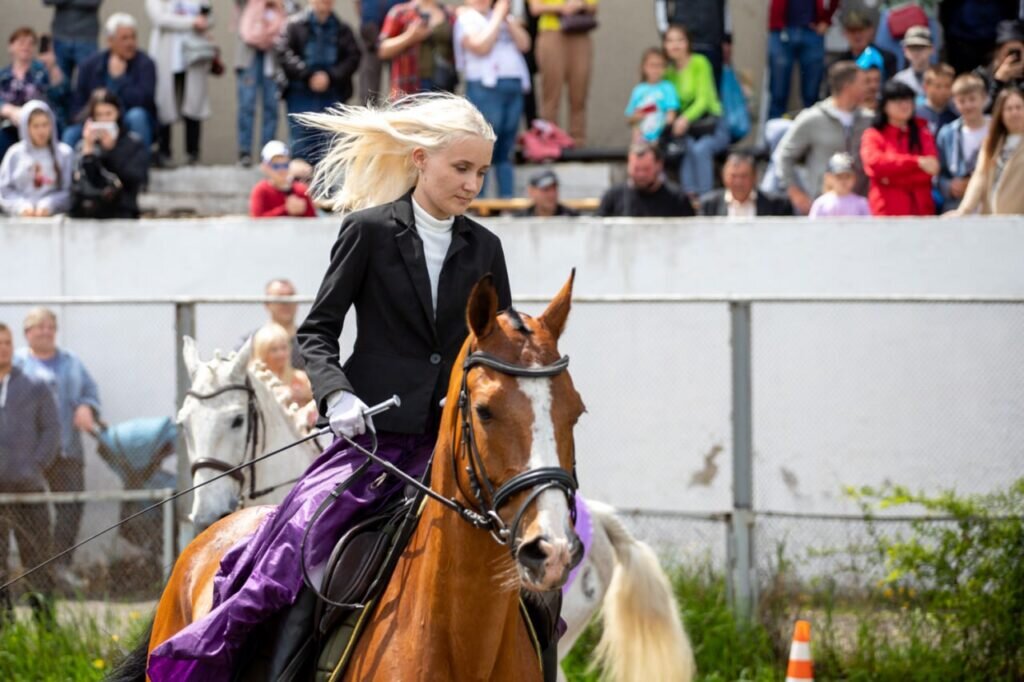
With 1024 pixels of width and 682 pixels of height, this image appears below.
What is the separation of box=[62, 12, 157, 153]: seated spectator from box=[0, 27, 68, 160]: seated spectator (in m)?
0.34

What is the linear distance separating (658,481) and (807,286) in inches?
63.9

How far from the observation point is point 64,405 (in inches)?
355

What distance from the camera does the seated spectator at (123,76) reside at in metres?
13.5

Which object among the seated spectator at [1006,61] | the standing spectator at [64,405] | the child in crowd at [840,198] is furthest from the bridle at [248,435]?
the seated spectator at [1006,61]

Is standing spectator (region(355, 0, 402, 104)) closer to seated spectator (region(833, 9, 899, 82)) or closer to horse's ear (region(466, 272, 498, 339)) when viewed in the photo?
seated spectator (region(833, 9, 899, 82))

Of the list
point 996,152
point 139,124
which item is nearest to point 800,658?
point 996,152

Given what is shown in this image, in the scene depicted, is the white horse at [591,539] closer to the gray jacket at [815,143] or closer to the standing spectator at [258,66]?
the gray jacket at [815,143]

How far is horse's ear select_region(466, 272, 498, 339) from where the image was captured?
4246mm

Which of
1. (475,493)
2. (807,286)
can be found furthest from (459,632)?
(807,286)

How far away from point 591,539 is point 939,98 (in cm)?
624

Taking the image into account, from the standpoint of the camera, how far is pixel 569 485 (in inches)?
159

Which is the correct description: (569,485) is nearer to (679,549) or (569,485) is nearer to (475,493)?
(475,493)

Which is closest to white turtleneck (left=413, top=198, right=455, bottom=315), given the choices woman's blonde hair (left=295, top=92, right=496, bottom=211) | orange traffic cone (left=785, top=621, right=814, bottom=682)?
woman's blonde hair (left=295, top=92, right=496, bottom=211)

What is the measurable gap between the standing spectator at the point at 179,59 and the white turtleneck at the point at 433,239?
32.1 ft
